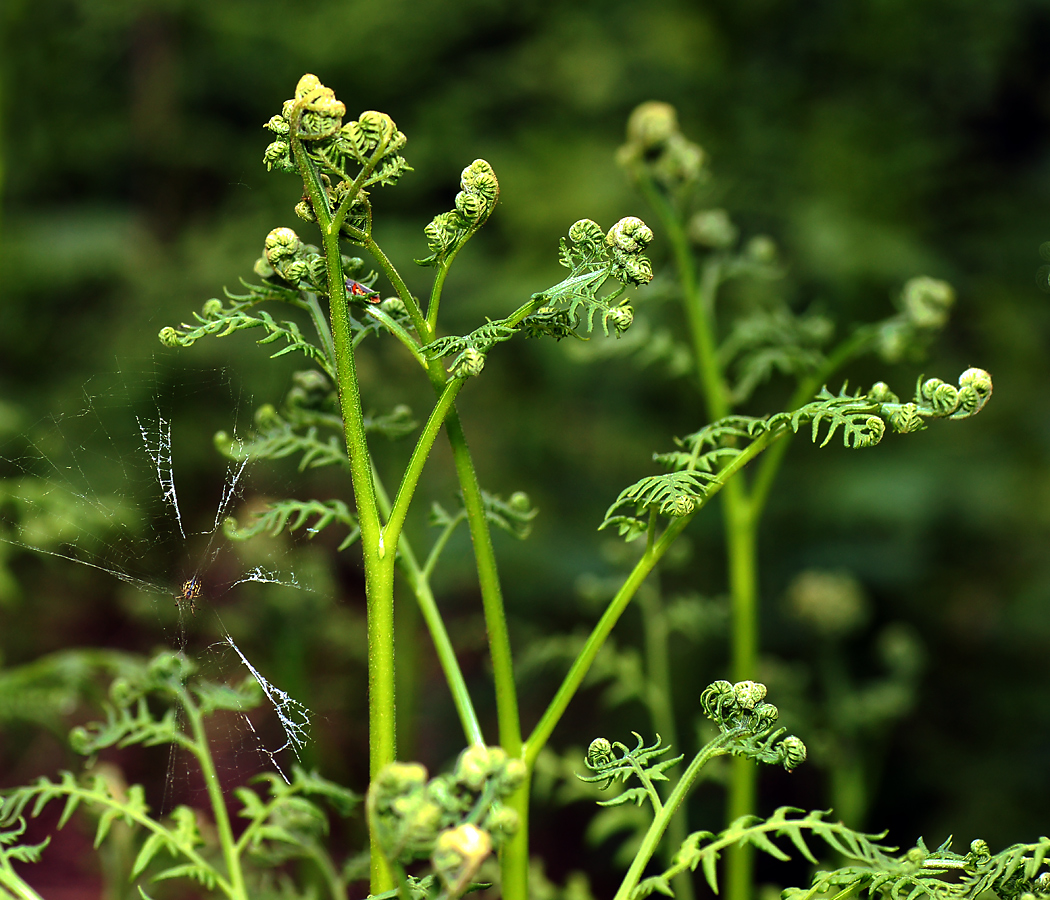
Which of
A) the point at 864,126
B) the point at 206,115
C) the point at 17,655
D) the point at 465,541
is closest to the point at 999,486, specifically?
the point at 864,126

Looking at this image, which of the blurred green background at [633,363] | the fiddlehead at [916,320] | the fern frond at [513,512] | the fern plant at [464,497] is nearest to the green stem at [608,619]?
the fern plant at [464,497]

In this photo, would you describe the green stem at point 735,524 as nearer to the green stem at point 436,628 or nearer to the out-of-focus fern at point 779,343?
the out-of-focus fern at point 779,343

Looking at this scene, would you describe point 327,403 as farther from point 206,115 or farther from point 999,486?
point 206,115

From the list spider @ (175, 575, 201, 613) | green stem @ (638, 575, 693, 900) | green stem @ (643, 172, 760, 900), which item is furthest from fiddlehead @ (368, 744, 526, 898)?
green stem @ (638, 575, 693, 900)

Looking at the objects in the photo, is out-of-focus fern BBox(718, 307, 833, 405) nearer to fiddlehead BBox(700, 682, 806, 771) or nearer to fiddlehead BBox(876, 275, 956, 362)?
fiddlehead BBox(876, 275, 956, 362)

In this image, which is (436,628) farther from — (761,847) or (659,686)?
(659,686)

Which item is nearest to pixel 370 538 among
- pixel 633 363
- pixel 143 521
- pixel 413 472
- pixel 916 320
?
pixel 413 472
